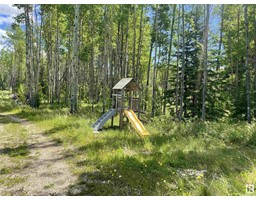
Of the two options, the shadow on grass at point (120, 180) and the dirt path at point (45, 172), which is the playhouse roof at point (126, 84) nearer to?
the dirt path at point (45, 172)

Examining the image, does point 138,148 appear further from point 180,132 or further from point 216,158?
point 180,132

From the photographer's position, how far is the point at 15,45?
119 feet

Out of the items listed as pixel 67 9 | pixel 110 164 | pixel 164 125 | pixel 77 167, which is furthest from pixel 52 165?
pixel 67 9

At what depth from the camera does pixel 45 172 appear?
556cm

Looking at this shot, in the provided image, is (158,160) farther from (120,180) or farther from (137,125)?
(137,125)

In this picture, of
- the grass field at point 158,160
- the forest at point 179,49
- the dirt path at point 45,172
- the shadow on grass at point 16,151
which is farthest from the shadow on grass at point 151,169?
the forest at point 179,49

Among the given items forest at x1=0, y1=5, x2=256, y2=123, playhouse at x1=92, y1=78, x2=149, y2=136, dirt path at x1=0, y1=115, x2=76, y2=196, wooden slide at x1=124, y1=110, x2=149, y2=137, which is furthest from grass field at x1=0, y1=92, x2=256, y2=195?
forest at x1=0, y1=5, x2=256, y2=123

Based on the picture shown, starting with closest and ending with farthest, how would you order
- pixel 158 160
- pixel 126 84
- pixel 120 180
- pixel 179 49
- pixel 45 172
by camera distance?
pixel 120 180, pixel 45 172, pixel 158 160, pixel 126 84, pixel 179 49

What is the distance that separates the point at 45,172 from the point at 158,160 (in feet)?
9.20

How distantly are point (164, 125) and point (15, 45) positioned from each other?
31.8 metres

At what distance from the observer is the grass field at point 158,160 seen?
4.62 metres

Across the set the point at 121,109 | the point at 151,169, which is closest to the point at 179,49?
the point at 121,109

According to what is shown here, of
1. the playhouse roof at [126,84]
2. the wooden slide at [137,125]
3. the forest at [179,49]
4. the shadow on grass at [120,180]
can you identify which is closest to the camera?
the shadow on grass at [120,180]

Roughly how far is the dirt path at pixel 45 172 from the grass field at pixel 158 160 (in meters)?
0.22
